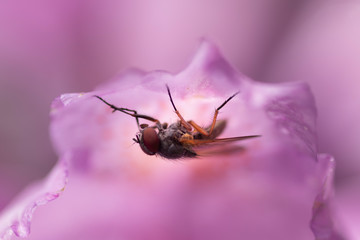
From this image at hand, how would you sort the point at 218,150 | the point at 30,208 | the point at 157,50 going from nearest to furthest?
the point at 30,208 → the point at 218,150 → the point at 157,50

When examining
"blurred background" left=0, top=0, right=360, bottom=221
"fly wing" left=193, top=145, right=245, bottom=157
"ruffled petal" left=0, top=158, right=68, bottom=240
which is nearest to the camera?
"ruffled petal" left=0, top=158, right=68, bottom=240

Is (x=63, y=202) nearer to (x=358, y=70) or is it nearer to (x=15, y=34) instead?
(x=15, y=34)

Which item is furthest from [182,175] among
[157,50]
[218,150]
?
[157,50]

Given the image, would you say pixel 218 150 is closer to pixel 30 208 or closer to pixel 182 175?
pixel 182 175

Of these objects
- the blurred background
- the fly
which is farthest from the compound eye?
the blurred background

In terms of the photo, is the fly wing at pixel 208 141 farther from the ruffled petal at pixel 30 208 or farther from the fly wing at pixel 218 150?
the ruffled petal at pixel 30 208

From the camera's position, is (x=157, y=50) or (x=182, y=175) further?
(x=157, y=50)

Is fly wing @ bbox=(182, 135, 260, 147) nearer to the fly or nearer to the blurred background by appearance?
the fly
